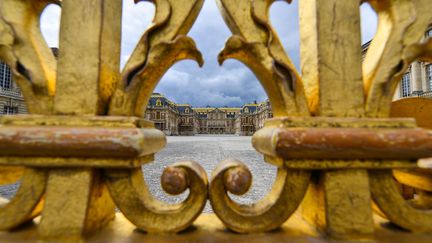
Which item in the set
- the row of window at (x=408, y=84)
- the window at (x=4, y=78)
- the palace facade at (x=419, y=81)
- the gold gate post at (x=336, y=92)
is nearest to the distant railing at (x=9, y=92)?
the window at (x=4, y=78)

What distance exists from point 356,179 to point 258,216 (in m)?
0.43

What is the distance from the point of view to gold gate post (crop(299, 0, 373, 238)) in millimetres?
798

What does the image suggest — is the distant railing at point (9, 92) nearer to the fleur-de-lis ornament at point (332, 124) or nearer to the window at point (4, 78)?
the window at point (4, 78)

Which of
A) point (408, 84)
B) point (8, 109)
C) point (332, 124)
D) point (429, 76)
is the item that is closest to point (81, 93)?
point (332, 124)

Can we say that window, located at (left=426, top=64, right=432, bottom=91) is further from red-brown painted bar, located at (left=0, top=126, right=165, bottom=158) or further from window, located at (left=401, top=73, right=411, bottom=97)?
red-brown painted bar, located at (left=0, top=126, right=165, bottom=158)

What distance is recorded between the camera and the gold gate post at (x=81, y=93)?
774mm

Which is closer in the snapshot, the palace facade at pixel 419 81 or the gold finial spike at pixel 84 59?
the gold finial spike at pixel 84 59

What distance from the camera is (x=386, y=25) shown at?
0.97m

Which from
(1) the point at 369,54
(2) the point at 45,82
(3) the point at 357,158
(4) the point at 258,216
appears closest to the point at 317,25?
(1) the point at 369,54

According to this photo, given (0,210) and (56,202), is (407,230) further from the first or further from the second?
(0,210)

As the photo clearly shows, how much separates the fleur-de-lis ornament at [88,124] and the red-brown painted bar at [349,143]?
389 mm

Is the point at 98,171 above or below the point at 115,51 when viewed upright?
below

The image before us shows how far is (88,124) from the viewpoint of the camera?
0.81 meters

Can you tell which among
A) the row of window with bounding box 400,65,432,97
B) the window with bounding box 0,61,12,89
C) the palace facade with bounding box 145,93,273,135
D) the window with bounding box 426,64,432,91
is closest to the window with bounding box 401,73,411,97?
the row of window with bounding box 400,65,432,97
